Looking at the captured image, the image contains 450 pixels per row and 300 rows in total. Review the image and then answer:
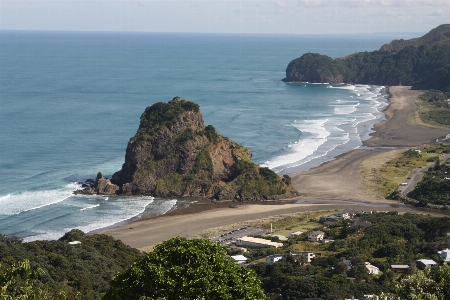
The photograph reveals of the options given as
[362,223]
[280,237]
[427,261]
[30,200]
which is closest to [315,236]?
[280,237]

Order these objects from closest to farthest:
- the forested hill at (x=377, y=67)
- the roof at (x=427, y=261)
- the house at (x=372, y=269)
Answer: the house at (x=372, y=269) < the roof at (x=427, y=261) < the forested hill at (x=377, y=67)

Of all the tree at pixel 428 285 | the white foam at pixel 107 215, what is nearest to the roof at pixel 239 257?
the white foam at pixel 107 215

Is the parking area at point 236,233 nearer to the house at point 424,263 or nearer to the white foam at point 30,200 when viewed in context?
the house at point 424,263

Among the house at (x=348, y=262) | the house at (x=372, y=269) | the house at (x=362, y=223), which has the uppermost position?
the house at (x=348, y=262)

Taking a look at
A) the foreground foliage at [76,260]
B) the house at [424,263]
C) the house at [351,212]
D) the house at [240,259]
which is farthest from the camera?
the house at [351,212]

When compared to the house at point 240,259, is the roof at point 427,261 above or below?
above

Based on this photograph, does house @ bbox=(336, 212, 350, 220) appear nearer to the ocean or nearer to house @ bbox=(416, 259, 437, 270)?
house @ bbox=(416, 259, 437, 270)
